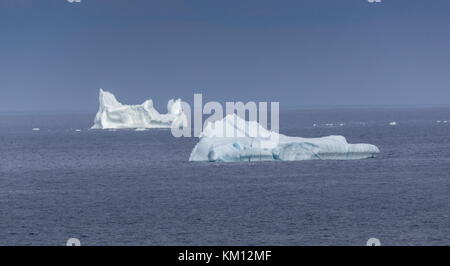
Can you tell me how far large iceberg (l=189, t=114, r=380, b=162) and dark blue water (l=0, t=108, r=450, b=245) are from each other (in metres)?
0.75

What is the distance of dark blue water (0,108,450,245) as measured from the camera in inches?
1194

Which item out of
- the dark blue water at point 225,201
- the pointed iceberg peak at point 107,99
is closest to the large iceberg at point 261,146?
the dark blue water at point 225,201

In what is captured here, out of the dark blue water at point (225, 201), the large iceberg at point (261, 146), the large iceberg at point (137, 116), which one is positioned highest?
the large iceberg at point (137, 116)

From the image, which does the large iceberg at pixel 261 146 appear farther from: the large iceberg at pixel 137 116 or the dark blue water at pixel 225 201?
the large iceberg at pixel 137 116

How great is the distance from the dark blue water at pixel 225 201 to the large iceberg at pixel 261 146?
2.47 ft

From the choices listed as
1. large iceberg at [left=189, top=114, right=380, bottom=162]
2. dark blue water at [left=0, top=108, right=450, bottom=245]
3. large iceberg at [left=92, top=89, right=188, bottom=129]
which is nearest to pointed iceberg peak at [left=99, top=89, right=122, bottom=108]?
large iceberg at [left=92, top=89, right=188, bottom=129]

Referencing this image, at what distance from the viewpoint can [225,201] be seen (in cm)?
3947

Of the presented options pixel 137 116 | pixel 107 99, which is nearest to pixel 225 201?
pixel 107 99

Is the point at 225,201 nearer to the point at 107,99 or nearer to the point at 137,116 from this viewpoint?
the point at 107,99

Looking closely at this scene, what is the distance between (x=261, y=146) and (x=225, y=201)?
1700 cm

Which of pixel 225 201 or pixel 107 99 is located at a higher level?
pixel 107 99

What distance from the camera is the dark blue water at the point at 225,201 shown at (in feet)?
99.5
